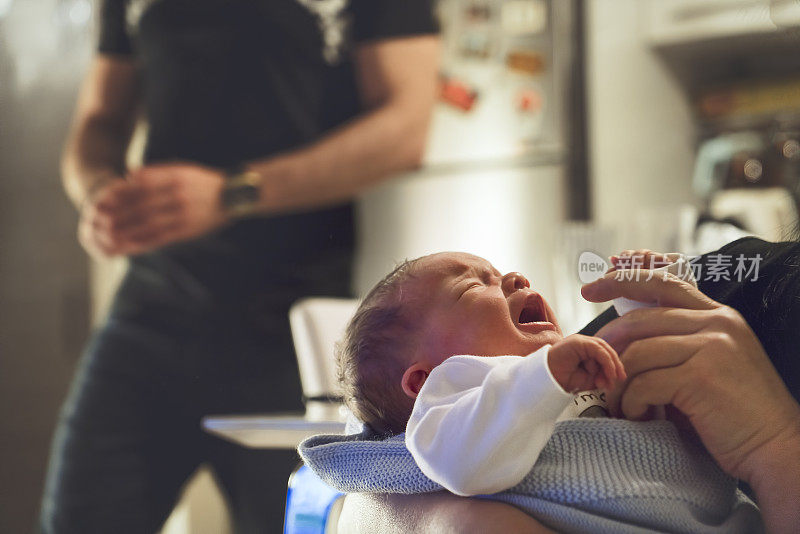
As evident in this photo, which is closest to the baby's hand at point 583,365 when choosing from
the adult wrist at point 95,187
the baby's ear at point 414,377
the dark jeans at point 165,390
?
the baby's ear at point 414,377

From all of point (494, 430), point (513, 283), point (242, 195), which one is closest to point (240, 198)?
point (242, 195)

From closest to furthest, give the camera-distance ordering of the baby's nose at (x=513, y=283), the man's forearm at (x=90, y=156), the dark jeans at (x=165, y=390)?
1. the baby's nose at (x=513, y=283)
2. the dark jeans at (x=165, y=390)
3. the man's forearm at (x=90, y=156)

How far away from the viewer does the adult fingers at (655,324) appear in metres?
0.36

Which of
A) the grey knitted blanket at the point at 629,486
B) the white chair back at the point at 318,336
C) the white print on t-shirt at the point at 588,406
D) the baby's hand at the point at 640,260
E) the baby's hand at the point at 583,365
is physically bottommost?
the white chair back at the point at 318,336

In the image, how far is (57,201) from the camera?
174 centimetres

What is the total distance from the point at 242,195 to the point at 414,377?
125 centimetres

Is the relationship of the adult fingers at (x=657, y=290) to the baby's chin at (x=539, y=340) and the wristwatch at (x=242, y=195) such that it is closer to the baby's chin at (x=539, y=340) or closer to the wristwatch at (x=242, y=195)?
the baby's chin at (x=539, y=340)

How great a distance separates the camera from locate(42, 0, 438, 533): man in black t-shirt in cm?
153

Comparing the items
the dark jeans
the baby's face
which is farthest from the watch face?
the baby's face

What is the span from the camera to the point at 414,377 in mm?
442

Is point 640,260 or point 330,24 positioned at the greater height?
point 330,24

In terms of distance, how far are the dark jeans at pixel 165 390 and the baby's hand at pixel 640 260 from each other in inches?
35.0

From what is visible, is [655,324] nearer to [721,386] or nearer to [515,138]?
[721,386]

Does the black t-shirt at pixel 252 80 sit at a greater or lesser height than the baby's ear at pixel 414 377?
greater
